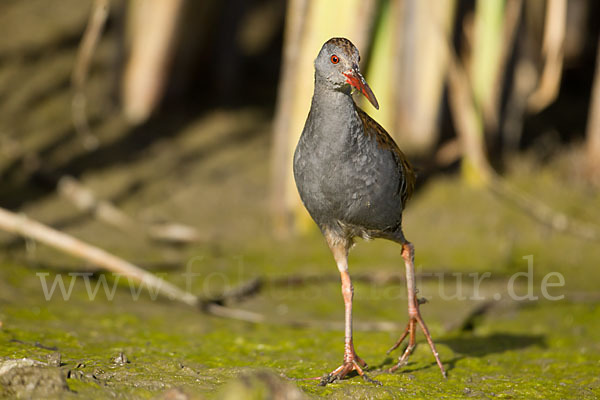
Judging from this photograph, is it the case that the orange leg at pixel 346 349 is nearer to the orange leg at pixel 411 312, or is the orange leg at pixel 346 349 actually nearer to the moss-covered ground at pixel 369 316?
the moss-covered ground at pixel 369 316

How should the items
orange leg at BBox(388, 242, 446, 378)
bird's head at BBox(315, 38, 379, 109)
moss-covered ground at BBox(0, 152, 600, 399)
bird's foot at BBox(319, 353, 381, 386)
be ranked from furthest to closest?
orange leg at BBox(388, 242, 446, 378) < moss-covered ground at BBox(0, 152, 600, 399) < bird's foot at BBox(319, 353, 381, 386) < bird's head at BBox(315, 38, 379, 109)

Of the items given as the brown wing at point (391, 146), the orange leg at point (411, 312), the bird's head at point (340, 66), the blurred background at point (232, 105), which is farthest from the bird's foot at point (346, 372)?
the blurred background at point (232, 105)

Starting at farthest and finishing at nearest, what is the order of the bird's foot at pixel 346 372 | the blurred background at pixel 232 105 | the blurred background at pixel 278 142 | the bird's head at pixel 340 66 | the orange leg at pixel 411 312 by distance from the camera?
1. the blurred background at pixel 232 105
2. the blurred background at pixel 278 142
3. the orange leg at pixel 411 312
4. the bird's foot at pixel 346 372
5. the bird's head at pixel 340 66

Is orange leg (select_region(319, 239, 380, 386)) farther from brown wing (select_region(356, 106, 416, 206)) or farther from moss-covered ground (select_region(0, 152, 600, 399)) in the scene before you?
brown wing (select_region(356, 106, 416, 206))

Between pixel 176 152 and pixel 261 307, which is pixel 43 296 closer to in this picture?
pixel 261 307

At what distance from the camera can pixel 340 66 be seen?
11.4ft

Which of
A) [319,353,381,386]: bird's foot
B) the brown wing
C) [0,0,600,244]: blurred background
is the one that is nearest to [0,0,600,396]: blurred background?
[0,0,600,244]: blurred background

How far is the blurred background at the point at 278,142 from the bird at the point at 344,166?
68.5 inches

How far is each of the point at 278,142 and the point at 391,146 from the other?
3.58 metres

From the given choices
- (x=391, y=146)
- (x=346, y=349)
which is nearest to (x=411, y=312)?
(x=346, y=349)

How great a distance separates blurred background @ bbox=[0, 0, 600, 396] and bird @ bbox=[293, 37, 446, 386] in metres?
1.74

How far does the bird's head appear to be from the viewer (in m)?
3.46

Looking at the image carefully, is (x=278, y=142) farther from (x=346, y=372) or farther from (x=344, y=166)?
(x=346, y=372)

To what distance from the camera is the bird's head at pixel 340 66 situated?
136 inches
